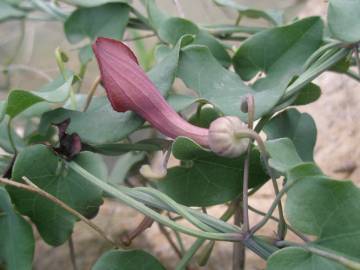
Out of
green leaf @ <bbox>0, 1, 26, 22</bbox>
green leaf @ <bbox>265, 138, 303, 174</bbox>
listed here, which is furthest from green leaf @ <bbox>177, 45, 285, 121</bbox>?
green leaf @ <bbox>0, 1, 26, 22</bbox>

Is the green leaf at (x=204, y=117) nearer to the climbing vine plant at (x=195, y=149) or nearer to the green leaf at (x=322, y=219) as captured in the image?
the climbing vine plant at (x=195, y=149)

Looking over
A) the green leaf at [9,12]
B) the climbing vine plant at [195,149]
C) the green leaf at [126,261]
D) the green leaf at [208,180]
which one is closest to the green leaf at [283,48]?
the climbing vine plant at [195,149]

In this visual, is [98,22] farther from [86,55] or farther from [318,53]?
[318,53]

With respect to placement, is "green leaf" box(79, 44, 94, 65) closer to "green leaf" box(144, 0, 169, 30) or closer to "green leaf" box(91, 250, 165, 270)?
"green leaf" box(144, 0, 169, 30)

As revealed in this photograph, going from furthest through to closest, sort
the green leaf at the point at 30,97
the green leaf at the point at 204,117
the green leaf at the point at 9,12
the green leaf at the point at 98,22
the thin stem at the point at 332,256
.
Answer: the green leaf at the point at 9,12, the green leaf at the point at 98,22, the green leaf at the point at 204,117, the green leaf at the point at 30,97, the thin stem at the point at 332,256

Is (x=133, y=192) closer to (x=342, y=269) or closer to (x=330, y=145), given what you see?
(x=342, y=269)

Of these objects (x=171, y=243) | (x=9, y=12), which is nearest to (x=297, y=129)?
(x=171, y=243)

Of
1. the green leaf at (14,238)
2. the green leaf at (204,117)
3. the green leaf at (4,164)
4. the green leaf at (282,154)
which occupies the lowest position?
the green leaf at (14,238)

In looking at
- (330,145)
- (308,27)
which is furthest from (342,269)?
(330,145)
